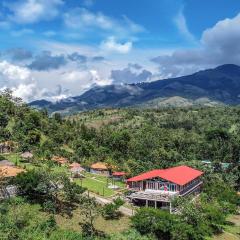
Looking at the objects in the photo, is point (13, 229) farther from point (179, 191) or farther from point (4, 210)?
A: point (179, 191)

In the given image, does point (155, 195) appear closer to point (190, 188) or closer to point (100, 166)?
point (190, 188)

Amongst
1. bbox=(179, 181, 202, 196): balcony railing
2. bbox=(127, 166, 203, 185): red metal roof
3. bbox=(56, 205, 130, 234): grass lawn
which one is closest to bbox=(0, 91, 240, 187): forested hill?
bbox=(127, 166, 203, 185): red metal roof

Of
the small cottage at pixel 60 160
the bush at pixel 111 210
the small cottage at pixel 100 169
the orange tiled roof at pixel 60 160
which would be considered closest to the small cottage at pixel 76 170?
the small cottage at pixel 60 160

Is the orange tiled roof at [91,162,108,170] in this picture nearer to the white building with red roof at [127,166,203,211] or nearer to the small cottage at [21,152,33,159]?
the small cottage at [21,152,33,159]

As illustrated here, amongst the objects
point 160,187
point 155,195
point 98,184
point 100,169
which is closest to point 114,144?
point 100,169

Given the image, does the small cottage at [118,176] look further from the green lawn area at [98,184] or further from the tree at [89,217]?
the tree at [89,217]

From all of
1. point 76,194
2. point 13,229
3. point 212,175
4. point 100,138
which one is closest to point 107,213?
point 76,194
